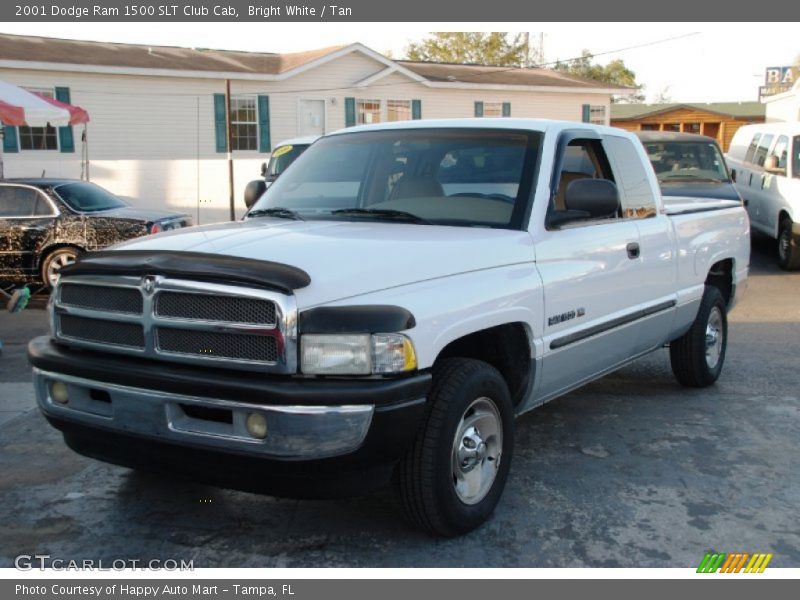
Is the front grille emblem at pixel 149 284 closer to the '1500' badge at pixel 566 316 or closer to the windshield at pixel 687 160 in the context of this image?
the '1500' badge at pixel 566 316

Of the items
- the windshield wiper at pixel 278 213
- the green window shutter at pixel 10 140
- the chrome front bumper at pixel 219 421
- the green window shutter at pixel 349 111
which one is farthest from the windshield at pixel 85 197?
the green window shutter at pixel 349 111

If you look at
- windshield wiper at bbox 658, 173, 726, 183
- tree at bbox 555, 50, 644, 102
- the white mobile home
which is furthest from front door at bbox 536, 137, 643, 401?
tree at bbox 555, 50, 644, 102

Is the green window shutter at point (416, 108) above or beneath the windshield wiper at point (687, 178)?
above

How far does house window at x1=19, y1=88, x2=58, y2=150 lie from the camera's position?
20.8 m

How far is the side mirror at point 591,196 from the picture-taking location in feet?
14.5

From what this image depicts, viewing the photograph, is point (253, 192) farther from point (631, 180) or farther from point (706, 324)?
point (706, 324)

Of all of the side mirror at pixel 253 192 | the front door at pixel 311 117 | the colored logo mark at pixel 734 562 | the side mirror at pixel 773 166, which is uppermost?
the front door at pixel 311 117

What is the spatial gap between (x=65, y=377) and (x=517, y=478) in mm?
2363

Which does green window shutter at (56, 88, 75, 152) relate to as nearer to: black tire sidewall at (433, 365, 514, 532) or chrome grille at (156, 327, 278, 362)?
chrome grille at (156, 327, 278, 362)

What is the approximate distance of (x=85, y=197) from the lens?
38.5 feet

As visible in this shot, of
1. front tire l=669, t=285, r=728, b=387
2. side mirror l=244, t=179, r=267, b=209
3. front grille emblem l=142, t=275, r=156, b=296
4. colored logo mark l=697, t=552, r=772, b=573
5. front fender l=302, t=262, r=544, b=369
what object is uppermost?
side mirror l=244, t=179, r=267, b=209

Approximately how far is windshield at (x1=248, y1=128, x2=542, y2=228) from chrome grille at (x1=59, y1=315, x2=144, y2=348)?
1312mm

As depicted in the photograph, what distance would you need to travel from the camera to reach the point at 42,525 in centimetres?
403

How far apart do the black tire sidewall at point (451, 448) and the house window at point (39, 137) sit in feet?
64.2
